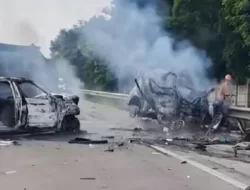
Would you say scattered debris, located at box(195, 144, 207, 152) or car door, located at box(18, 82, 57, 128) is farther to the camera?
car door, located at box(18, 82, 57, 128)

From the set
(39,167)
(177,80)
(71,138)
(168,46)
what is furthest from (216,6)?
(39,167)

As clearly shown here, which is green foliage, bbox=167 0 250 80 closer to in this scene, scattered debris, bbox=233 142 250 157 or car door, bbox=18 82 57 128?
car door, bbox=18 82 57 128

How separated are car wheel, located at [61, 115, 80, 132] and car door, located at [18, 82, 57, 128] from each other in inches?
19.6

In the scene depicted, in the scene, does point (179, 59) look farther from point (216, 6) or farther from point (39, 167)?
point (39, 167)

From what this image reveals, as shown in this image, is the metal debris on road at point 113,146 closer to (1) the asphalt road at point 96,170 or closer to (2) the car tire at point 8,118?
(1) the asphalt road at point 96,170

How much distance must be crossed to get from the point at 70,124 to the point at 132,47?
523cm

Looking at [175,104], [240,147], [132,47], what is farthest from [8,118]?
[132,47]

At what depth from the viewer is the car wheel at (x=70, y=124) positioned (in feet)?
52.8

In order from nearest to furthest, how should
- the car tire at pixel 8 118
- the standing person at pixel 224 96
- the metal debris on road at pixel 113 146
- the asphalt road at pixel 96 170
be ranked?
the asphalt road at pixel 96 170 < the metal debris on road at pixel 113 146 < the car tire at pixel 8 118 < the standing person at pixel 224 96

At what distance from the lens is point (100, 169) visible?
9.62 meters

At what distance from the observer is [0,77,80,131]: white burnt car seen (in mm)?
15133

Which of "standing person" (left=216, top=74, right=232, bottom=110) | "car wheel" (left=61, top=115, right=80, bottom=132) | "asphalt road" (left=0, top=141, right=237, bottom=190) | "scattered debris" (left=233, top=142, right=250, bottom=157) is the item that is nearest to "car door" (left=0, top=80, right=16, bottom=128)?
"car wheel" (left=61, top=115, right=80, bottom=132)

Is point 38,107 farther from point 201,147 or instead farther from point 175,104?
point 201,147

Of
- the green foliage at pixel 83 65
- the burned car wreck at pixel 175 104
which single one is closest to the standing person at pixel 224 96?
the burned car wreck at pixel 175 104
